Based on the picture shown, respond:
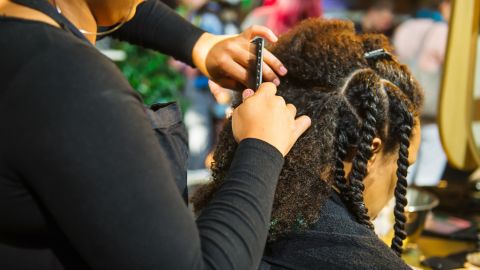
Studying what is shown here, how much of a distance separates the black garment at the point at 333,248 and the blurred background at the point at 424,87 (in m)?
0.33

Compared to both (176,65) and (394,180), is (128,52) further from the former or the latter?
(394,180)

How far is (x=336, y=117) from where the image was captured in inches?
40.2

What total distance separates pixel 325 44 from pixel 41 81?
0.61 metres

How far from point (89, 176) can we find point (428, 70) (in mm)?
3086

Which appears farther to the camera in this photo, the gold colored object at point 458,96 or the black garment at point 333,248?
the gold colored object at point 458,96

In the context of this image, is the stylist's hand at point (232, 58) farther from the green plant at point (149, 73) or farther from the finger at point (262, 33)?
the green plant at point (149, 73)

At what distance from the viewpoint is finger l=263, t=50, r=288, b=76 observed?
1.05 meters

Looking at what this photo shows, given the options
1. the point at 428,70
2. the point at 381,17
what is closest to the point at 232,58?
the point at 428,70

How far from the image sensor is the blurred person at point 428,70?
3346mm

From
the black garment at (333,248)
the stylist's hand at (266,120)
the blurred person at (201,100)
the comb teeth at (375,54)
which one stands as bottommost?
the blurred person at (201,100)

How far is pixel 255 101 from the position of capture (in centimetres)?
81

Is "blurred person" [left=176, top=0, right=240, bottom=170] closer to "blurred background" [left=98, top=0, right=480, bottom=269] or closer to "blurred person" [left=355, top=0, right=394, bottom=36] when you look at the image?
"blurred background" [left=98, top=0, right=480, bottom=269]

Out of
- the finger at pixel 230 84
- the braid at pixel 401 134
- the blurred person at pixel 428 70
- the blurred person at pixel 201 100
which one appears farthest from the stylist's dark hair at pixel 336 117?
the blurred person at pixel 201 100

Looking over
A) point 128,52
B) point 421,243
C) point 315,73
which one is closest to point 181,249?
point 315,73
